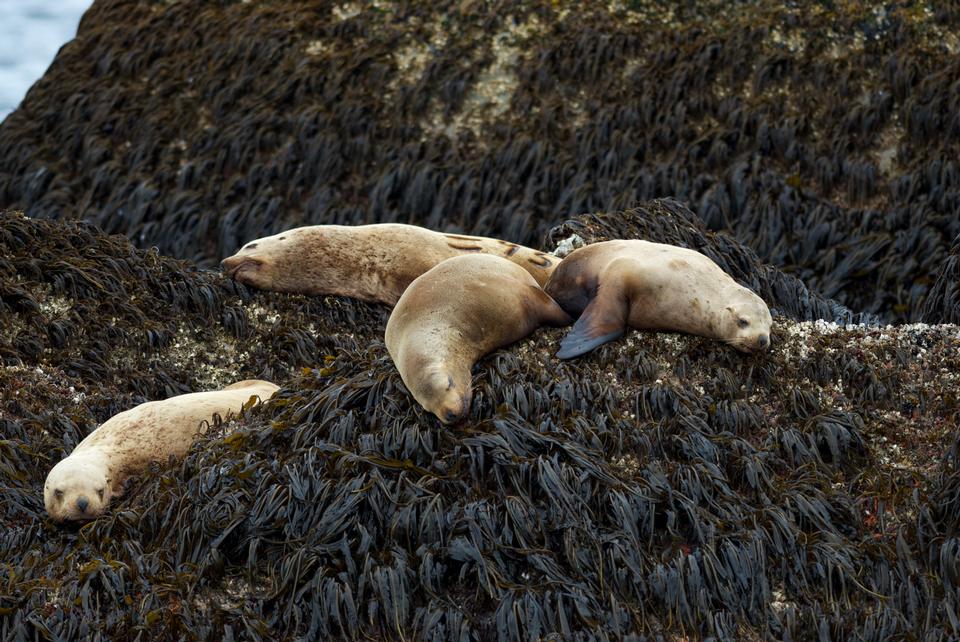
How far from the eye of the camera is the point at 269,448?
5207 millimetres

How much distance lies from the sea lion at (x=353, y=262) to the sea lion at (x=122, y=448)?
1.48 meters

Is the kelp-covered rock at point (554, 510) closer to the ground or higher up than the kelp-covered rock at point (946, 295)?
higher up

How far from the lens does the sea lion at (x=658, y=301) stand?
17.8 ft

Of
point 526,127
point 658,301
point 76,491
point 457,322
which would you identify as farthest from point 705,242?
point 76,491

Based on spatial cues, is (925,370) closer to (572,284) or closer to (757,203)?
(572,284)

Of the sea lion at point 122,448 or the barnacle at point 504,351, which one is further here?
the sea lion at point 122,448

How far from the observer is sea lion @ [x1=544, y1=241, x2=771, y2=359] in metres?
5.41

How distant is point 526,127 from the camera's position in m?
11.6

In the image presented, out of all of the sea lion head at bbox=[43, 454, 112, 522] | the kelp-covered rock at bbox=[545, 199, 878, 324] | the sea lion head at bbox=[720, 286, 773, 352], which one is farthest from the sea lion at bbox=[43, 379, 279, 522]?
the kelp-covered rock at bbox=[545, 199, 878, 324]

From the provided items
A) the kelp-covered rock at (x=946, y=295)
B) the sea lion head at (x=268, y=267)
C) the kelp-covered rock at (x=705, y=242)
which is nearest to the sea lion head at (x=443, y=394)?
the kelp-covered rock at (x=705, y=242)

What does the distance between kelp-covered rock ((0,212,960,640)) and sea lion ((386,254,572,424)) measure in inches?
3.6

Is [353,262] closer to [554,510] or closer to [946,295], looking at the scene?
[554,510]

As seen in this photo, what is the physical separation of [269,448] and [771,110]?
7236mm

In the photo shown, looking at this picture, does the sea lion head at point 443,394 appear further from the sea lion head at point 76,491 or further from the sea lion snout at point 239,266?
the sea lion snout at point 239,266
